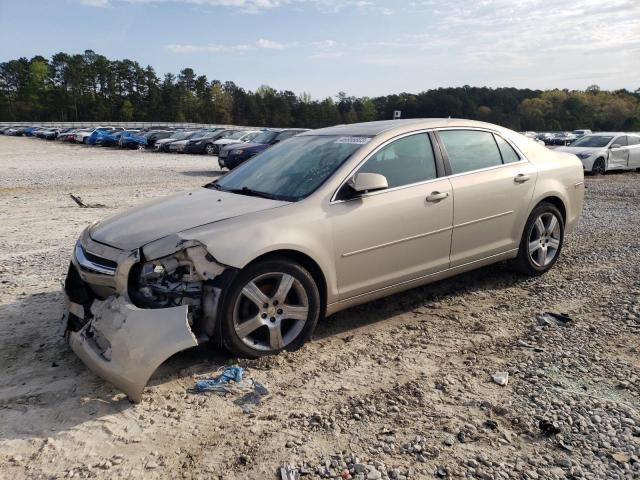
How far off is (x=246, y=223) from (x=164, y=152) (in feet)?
103

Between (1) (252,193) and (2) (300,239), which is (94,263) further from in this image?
(2) (300,239)

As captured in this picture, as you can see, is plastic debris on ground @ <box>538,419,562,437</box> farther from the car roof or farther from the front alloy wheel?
the front alloy wheel

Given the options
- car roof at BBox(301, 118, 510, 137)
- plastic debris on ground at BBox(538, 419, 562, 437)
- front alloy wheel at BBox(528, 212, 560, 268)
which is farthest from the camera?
front alloy wheel at BBox(528, 212, 560, 268)

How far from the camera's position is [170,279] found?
11.9 feet

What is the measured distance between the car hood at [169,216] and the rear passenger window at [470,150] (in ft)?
5.83

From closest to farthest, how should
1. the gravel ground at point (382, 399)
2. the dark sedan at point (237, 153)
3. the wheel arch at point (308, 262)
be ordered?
1. the gravel ground at point (382, 399)
2. the wheel arch at point (308, 262)
3. the dark sedan at point (237, 153)

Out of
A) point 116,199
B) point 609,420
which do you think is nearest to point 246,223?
point 609,420

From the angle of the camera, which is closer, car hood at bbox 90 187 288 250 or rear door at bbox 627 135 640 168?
car hood at bbox 90 187 288 250

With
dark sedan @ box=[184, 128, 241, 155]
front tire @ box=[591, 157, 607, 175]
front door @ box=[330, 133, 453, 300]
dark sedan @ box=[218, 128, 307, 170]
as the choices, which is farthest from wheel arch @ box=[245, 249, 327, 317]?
dark sedan @ box=[184, 128, 241, 155]

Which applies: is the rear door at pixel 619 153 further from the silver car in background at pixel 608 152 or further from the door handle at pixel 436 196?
the door handle at pixel 436 196

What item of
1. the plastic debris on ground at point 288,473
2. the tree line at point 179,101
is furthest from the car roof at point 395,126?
the tree line at point 179,101

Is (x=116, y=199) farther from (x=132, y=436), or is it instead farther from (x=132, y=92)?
(x=132, y=92)

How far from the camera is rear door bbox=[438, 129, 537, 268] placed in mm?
4785

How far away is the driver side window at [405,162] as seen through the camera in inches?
174
